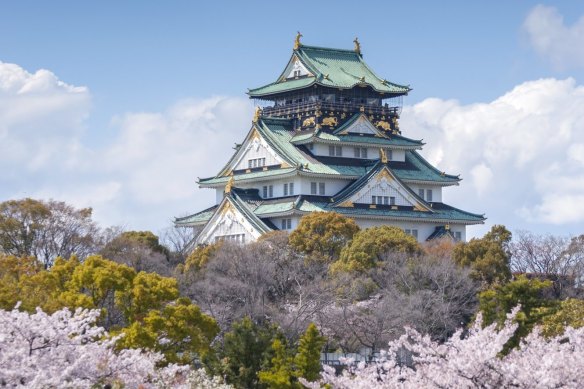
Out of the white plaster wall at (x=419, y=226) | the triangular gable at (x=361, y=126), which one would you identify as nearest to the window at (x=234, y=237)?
the white plaster wall at (x=419, y=226)

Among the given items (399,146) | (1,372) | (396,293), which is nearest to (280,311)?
(396,293)

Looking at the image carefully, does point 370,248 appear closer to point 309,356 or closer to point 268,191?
point 268,191

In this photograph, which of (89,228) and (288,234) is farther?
(89,228)

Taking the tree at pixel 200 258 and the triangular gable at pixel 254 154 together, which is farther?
the triangular gable at pixel 254 154

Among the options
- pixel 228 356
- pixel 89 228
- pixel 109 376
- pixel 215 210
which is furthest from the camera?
pixel 215 210

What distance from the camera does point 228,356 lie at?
135 feet

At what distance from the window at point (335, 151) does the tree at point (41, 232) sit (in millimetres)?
17681

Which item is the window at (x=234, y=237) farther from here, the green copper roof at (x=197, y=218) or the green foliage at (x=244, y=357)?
the green foliage at (x=244, y=357)

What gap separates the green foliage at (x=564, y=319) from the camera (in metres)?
40.8

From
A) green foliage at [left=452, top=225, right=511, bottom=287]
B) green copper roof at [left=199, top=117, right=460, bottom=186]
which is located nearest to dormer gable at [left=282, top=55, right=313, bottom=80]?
green copper roof at [left=199, top=117, right=460, bottom=186]

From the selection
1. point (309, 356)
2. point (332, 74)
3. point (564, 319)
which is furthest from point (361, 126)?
point (309, 356)

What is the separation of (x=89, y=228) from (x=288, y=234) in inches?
486

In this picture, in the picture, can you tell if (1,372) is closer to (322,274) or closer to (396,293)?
(396,293)

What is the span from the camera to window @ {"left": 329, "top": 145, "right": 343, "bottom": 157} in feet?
284
